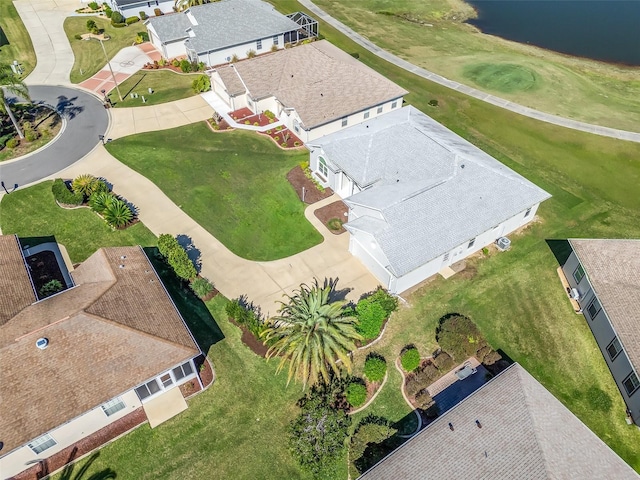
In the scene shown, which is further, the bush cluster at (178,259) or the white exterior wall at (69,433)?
the bush cluster at (178,259)

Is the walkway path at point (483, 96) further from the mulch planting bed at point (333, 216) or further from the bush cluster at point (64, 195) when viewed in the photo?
the bush cluster at point (64, 195)

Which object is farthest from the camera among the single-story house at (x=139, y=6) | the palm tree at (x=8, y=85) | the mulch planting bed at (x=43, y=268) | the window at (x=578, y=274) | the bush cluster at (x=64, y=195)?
the single-story house at (x=139, y=6)

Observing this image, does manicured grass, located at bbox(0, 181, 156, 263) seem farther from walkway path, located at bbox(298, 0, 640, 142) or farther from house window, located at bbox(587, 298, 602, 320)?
walkway path, located at bbox(298, 0, 640, 142)

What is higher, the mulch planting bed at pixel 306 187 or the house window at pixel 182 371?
the mulch planting bed at pixel 306 187

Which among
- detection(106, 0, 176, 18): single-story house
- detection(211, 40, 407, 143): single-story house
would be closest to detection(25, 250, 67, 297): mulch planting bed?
detection(211, 40, 407, 143): single-story house

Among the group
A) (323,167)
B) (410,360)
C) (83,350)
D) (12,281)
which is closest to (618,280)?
(410,360)

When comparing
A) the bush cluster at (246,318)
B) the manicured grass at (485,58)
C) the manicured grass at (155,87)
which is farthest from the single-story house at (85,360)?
the manicured grass at (485,58)
